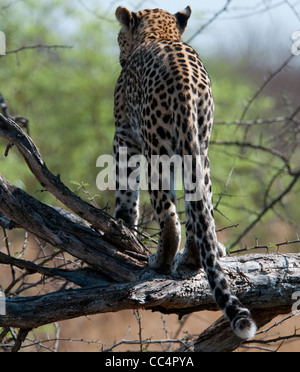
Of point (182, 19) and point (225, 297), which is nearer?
point (225, 297)

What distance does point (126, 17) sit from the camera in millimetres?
6375

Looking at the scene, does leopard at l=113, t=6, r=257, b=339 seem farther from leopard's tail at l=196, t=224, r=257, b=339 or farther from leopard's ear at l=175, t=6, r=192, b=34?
leopard's ear at l=175, t=6, r=192, b=34

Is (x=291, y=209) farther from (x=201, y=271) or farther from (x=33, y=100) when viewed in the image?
(x=201, y=271)

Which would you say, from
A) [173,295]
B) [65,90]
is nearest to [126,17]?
[173,295]

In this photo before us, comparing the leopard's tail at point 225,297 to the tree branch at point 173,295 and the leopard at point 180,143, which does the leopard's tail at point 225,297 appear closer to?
the leopard at point 180,143

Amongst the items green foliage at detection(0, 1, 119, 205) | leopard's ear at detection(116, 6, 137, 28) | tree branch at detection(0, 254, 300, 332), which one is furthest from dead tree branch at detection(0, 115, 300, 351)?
green foliage at detection(0, 1, 119, 205)

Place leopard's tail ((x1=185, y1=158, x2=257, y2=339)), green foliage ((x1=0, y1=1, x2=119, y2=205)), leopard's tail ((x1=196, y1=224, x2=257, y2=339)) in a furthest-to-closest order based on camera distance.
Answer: green foliage ((x1=0, y1=1, x2=119, y2=205)), leopard's tail ((x1=185, y1=158, x2=257, y2=339)), leopard's tail ((x1=196, y1=224, x2=257, y2=339))

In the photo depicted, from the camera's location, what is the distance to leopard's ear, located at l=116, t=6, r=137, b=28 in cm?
633

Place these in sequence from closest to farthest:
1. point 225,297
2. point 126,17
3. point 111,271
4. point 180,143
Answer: point 225,297 → point 180,143 → point 111,271 → point 126,17

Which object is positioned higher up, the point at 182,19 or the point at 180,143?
the point at 182,19

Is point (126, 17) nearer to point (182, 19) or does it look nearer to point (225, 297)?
point (182, 19)

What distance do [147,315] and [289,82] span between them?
660 inches

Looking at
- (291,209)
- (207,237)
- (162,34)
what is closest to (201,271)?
(207,237)

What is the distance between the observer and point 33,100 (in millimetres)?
16516
